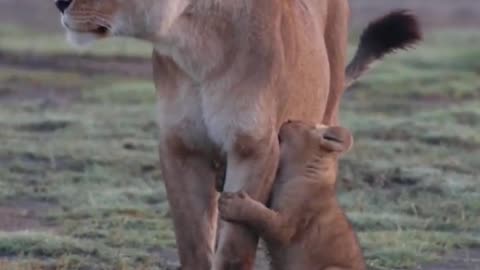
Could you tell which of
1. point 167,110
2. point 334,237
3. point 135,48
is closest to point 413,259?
point 334,237

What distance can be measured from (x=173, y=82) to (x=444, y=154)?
5101 mm

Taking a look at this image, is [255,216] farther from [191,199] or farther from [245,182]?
[191,199]

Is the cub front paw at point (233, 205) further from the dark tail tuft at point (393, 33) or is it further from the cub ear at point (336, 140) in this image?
the dark tail tuft at point (393, 33)

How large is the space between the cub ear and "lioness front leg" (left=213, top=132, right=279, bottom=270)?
0.28 m

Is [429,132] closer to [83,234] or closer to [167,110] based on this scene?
[83,234]

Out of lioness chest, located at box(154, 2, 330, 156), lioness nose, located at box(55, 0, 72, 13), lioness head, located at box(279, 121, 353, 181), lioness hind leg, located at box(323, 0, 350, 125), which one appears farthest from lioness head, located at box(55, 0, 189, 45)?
lioness hind leg, located at box(323, 0, 350, 125)

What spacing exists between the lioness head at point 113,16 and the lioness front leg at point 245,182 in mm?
581

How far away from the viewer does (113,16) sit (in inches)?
212

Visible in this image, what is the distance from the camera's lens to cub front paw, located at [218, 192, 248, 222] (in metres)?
5.67

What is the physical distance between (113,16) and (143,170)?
4719mm

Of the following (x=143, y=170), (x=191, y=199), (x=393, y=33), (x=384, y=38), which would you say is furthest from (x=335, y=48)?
(x=143, y=170)

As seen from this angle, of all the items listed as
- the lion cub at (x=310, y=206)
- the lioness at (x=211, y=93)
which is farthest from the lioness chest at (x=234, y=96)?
the lion cub at (x=310, y=206)

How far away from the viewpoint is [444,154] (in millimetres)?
10680

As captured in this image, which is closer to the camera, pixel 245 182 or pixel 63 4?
pixel 63 4
